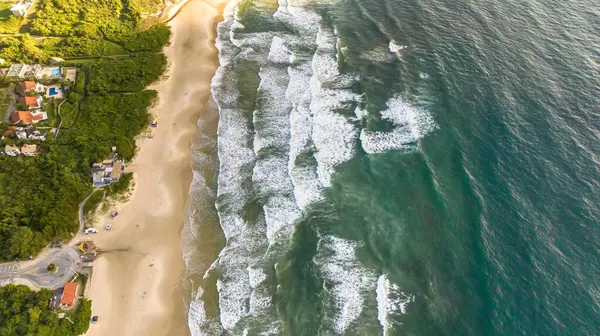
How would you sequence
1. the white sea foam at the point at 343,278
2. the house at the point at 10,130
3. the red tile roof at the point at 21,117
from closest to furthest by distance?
the white sea foam at the point at 343,278
the house at the point at 10,130
the red tile roof at the point at 21,117

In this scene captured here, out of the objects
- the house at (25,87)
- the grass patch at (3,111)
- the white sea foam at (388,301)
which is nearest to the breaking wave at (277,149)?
the white sea foam at (388,301)

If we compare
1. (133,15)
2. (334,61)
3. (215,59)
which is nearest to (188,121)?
(215,59)

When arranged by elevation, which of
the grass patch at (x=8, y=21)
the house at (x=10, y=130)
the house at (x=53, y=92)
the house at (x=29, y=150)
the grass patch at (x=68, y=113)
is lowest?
the house at (x=29, y=150)

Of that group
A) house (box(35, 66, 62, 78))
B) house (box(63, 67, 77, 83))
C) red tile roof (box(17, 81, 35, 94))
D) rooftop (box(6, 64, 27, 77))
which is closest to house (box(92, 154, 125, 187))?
house (box(63, 67, 77, 83))

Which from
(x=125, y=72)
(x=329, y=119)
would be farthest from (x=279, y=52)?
(x=125, y=72)

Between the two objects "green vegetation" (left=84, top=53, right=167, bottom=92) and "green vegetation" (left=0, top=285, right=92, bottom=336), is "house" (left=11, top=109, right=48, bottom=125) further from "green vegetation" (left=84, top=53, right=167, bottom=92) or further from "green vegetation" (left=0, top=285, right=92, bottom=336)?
"green vegetation" (left=0, top=285, right=92, bottom=336)

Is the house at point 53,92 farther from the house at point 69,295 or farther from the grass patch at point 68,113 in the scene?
the house at point 69,295
